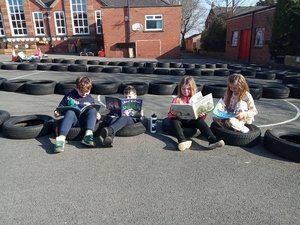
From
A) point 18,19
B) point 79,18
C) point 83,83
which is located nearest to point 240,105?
point 83,83

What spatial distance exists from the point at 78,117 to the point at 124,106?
2.72 ft

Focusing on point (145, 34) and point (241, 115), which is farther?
point (145, 34)

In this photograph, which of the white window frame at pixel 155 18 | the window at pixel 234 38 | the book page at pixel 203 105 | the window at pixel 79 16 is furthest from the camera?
the window at pixel 79 16

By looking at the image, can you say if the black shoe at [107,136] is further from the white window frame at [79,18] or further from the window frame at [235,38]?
the white window frame at [79,18]

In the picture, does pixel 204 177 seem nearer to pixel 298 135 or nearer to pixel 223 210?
pixel 223 210

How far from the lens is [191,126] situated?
447 cm

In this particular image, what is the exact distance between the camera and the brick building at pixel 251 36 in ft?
67.0

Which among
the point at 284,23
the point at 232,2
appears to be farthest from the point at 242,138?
the point at 232,2

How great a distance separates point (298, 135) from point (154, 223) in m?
3.16

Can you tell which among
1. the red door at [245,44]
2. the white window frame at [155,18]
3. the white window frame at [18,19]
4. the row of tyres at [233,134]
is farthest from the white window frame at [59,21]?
the row of tyres at [233,134]

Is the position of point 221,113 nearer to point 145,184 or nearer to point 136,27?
point 145,184

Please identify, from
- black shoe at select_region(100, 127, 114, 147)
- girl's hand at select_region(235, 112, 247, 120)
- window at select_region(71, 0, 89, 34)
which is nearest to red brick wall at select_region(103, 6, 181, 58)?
window at select_region(71, 0, 89, 34)

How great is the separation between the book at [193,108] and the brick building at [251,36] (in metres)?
18.1

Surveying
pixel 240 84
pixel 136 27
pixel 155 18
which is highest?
pixel 155 18
